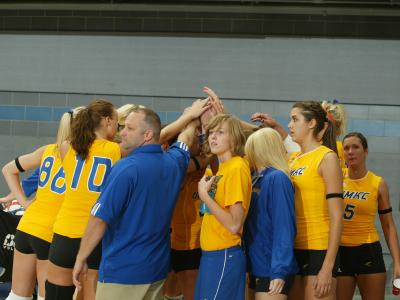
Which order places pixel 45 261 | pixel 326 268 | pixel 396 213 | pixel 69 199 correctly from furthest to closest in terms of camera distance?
pixel 396 213
pixel 45 261
pixel 69 199
pixel 326 268

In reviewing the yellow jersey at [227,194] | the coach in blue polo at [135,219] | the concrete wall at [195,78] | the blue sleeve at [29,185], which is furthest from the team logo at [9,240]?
the concrete wall at [195,78]

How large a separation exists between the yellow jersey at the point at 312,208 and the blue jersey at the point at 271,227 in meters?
0.12

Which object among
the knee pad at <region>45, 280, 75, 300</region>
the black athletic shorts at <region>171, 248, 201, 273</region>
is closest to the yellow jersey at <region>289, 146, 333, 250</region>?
the black athletic shorts at <region>171, 248, 201, 273</region>

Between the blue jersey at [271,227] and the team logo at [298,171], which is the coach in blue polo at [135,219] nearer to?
the blue jersey at [271,227]

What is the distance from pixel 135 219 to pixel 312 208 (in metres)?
0.94

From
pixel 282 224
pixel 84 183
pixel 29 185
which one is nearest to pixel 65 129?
pixel 84 183

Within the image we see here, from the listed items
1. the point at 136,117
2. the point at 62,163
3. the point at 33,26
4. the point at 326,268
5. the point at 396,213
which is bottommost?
the point at 396,213

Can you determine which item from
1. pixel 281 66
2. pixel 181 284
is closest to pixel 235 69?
pixel 281 66

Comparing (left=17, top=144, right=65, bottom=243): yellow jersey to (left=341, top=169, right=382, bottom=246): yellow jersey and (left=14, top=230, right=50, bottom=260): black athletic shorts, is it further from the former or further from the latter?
(left=341, top=169, right=382, bottom=246): yellow jersey

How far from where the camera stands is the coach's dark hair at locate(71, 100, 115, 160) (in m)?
3.41

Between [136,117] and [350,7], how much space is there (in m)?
5.48

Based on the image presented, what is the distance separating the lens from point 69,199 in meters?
3.45

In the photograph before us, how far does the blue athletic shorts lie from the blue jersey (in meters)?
0.12

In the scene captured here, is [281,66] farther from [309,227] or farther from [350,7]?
[309,227]
